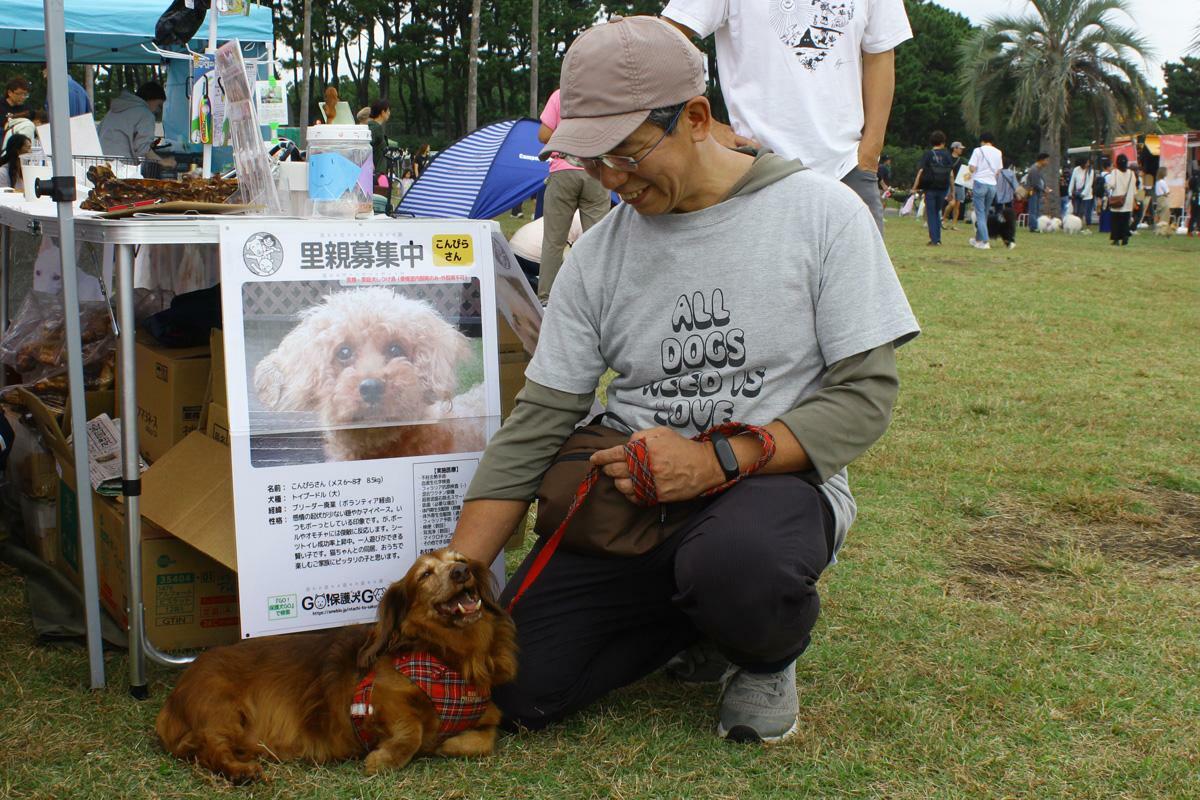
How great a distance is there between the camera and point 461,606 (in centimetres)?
206

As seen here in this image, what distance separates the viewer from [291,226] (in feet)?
7.91

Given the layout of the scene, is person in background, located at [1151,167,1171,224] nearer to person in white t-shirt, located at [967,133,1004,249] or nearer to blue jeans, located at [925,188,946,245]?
person in white t-shirt, located at [967,133,1004,249]

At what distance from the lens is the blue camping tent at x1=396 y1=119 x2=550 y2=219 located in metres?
7.50

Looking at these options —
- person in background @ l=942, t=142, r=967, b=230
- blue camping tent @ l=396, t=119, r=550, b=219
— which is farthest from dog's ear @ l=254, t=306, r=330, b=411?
person in background @ l=942, t=142, r=967, b=230

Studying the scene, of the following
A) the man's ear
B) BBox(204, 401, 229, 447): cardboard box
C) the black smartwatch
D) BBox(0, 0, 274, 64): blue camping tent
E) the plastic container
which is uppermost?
BBox(0, 0, 274, 64): blue camping tent

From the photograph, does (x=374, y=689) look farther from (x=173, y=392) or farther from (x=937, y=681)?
(x=937, y=681)

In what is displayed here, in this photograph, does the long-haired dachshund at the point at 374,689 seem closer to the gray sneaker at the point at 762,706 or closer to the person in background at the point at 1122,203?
the gray sneaker at the point at 762,706

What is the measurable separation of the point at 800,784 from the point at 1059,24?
31723 millimetres

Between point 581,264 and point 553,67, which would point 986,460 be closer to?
point 581,264

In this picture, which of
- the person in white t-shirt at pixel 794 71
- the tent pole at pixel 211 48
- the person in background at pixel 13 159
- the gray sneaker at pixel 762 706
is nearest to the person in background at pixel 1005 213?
the person in background at pixel 13 159

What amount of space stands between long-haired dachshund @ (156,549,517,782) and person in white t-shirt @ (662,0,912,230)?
167 cm

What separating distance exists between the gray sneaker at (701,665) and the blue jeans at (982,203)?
47.5 ft

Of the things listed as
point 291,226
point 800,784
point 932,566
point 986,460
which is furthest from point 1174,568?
point 291,226

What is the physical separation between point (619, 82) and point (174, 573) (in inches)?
60.2
